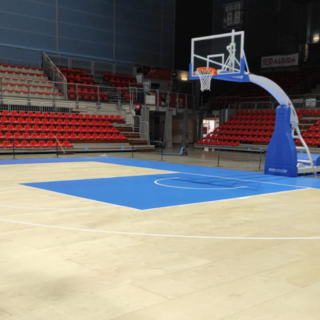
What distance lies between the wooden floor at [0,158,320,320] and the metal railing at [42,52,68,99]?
16036mm

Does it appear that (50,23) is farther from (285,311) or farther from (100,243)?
(285,311)

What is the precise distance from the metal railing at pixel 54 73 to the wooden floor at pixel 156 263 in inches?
631

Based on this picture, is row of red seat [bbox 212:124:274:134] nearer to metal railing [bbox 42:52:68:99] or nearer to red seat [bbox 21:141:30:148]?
metal railing [bbox 42:52:68:99]

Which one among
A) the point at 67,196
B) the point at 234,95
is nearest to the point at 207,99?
the point at 234,95

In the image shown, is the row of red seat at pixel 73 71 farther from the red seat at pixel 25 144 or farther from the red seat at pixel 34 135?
the red seat at pixel 25 144

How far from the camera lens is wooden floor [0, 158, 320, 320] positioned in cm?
334

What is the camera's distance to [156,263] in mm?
4461

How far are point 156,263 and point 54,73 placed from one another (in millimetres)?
21434

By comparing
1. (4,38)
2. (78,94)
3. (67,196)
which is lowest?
(67,196)

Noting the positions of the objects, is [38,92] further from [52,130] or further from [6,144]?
[6,144]

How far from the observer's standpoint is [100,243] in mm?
5191

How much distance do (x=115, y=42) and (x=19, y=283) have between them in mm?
26411

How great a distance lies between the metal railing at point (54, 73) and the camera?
23.1 m

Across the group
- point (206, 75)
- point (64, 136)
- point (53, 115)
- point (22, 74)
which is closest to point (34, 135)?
point (64, 136)
